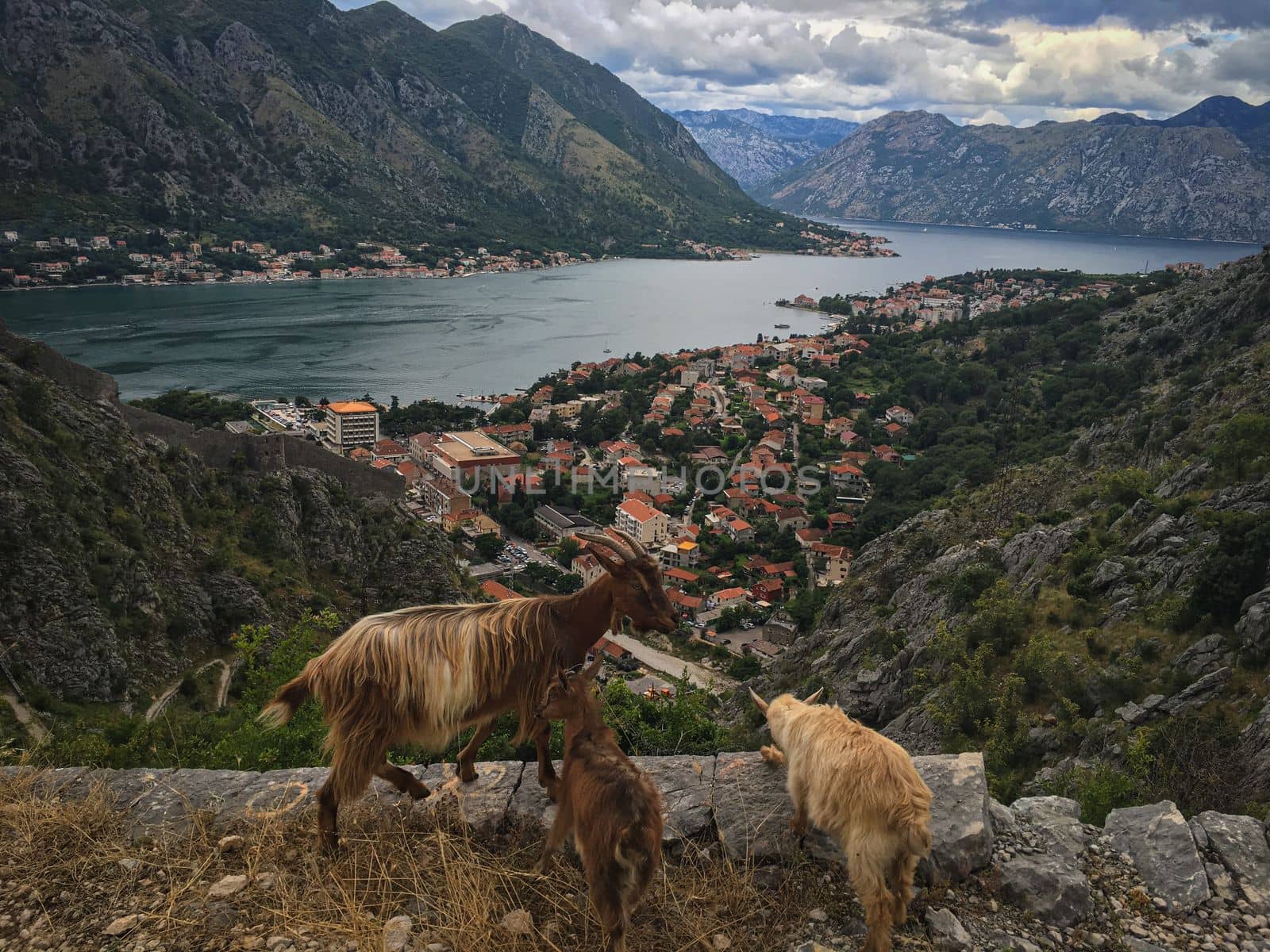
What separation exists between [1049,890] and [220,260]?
81215 millimetres

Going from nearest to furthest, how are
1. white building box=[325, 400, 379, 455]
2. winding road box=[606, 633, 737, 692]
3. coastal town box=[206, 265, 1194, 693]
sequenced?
winding road box=[606, 633, 737, 692]
coastal town box=[206, 265, 1194, 693]
white building box=[325, 400, 379, 455]

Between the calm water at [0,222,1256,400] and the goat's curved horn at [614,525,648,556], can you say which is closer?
the goat's curved horn at [614,525,648,556]

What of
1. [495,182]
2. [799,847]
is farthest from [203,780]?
[495,182]

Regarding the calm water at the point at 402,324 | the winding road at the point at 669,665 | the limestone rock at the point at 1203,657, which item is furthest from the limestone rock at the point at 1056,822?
the calm water at the point at 402,324

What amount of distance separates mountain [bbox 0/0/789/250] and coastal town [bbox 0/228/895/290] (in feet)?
10.1

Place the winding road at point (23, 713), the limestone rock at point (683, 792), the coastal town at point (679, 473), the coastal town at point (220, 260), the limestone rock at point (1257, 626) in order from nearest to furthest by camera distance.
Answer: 1. the limestone rock at point (683, 792)
2. the limestone rock at point (1257, 626)
3. the winding road at point (23, 713)
4. the coastal town at point (679, 473)
5. the coastal town at point (220, 260)

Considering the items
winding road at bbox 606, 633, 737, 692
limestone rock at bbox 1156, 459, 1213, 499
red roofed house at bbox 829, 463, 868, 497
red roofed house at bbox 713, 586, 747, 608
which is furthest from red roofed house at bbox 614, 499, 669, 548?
limestone rock at bbox 1156, 459, 1213, 499

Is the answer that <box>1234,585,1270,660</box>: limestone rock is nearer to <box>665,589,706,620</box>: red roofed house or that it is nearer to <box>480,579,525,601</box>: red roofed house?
<box>480,579,525,601</box>: red roofed house

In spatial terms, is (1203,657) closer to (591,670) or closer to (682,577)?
(591,670)

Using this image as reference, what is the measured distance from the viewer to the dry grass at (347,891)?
2.37m

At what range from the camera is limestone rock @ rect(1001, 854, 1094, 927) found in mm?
2500

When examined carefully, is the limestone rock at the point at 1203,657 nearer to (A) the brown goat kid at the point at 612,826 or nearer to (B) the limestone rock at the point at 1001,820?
(B) the limestone rock at the point at 1001,820

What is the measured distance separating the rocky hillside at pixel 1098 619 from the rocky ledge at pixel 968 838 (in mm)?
846

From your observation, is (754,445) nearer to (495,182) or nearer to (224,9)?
(495,182)
